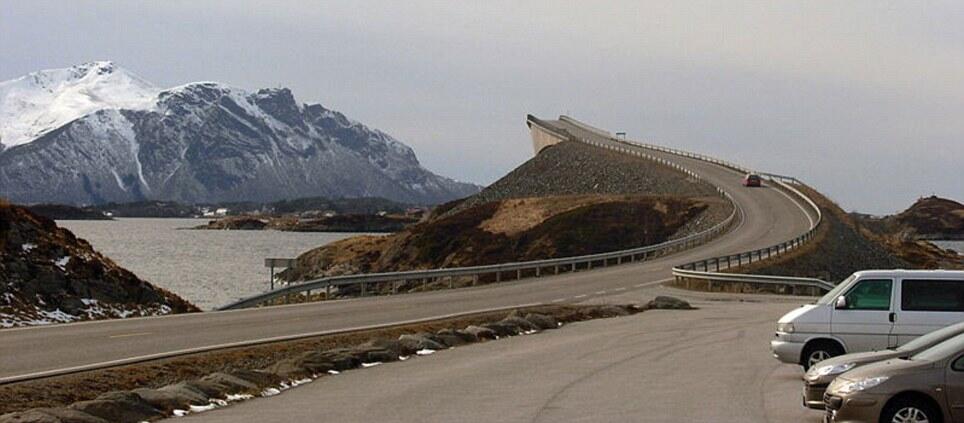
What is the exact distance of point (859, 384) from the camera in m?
13.6

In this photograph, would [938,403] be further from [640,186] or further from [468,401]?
[640,186]

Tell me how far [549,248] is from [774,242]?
53.0 ft

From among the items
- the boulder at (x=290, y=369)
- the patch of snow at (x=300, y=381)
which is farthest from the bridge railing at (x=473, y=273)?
the patch of snow at (x=300, y=381)

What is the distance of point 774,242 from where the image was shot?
68188mm

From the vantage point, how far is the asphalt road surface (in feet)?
51.3

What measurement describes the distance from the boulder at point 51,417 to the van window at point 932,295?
422 inches

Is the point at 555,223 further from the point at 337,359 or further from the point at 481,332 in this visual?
the point at 337,359

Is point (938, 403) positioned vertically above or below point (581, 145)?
below

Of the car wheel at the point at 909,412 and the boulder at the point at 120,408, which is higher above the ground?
the car wheel at the point at 909,412

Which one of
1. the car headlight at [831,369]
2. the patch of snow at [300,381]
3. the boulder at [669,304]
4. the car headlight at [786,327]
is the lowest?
the patch of snow at [300,381]

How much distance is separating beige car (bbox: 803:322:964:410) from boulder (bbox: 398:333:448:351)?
31.6 ft

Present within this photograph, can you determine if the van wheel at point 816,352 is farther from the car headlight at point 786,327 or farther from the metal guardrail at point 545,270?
the metal guardrail at point 545,270

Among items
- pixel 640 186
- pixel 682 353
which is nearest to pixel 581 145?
pixel 640 186

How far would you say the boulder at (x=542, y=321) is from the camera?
2977 cm
